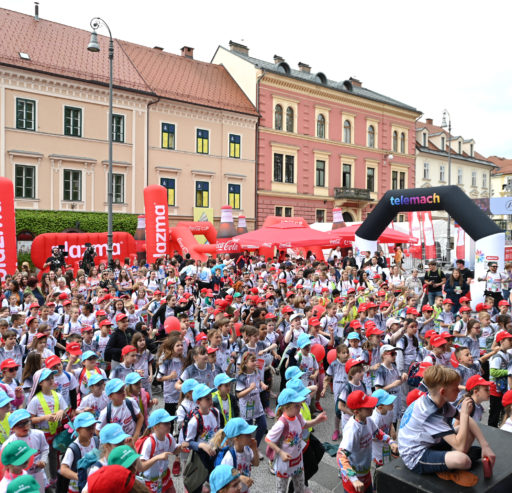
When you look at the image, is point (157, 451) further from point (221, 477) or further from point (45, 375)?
point (45, 375)

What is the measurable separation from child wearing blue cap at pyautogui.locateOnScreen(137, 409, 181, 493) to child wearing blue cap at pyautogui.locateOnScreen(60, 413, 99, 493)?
20.2 inches

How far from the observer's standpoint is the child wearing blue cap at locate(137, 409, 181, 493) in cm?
443

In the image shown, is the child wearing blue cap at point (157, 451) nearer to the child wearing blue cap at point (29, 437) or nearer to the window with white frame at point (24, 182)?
the child wearing blue cap at point (29, 437)

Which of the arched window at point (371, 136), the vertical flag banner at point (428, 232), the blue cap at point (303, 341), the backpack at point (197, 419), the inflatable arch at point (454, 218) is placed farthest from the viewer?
the arched window at point (371, 136)

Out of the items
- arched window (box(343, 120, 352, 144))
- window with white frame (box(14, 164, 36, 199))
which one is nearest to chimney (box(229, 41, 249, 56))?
arched window (box(343, 120, 352, 144))

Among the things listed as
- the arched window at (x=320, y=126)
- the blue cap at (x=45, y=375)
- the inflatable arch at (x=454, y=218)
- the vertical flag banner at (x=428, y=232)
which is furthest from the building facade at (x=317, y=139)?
the blue cap at (x=45, y=375)

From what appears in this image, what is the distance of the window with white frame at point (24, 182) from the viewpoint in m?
25.4

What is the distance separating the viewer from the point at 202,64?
116ft

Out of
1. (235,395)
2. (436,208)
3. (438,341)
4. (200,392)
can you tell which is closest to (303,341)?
(235,395)

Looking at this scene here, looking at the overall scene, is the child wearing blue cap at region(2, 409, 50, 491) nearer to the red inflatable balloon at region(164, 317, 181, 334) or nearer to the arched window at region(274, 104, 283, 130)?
the red inflatable balloon at region(164, 317, 181, 334)

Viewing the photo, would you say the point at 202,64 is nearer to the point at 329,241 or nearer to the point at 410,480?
the point at 329,241

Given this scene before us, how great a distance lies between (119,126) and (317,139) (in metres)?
15.8

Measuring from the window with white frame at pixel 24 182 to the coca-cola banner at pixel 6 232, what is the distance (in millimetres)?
9401

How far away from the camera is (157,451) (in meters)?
4.57
